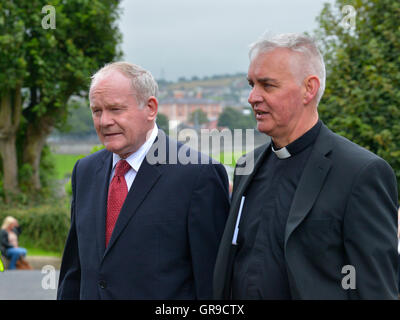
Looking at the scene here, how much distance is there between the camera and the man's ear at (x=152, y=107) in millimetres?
2955

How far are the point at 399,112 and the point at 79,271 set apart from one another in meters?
5.31

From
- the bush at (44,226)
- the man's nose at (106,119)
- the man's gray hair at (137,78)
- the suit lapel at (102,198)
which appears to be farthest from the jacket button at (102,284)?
the bush at (44,226)

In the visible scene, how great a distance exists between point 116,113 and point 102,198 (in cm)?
46

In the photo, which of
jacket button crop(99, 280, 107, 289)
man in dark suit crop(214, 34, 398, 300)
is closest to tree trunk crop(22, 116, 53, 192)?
jacket button crop(99, 280, 107, 289)

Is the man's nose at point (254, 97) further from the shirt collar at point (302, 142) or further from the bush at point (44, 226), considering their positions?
the bush at point (44, 226)

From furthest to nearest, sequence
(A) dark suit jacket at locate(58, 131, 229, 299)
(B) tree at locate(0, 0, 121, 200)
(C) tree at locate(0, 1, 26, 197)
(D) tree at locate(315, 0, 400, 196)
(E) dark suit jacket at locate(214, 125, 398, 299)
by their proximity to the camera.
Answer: (B) tree at locate(0, 0, 121, 200) → (C) tree at locate(0, 1, 26, 197) → (D) tree at locate(315, 0, 400, 196) → (A) dark suit jacket at locate(58, 131, 229, 299) → (E) dark suit jacket at locate(214, 125, 398, 299)

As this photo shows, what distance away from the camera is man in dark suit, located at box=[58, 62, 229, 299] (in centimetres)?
284

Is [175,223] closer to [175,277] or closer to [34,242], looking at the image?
[175,277]

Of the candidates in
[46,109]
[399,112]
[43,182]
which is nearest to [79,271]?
[399,112]

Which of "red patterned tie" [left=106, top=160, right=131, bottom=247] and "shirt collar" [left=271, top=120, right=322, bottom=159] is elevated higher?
"shirt collar" [left=271, top=120, right=322, bottom=159]

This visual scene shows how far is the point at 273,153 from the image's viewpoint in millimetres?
2834

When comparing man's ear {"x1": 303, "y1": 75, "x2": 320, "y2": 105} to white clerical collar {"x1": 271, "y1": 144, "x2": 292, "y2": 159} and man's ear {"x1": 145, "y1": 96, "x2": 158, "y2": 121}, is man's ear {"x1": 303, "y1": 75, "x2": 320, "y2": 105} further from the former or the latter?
man's ear {"x1": 145, "y1": 96, "x2": 158, "y2": 121}

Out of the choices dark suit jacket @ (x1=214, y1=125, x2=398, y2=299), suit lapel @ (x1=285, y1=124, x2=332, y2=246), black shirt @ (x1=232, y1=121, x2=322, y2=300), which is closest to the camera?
dark suit jacket @ (x1=214, y1=125, x2=398, y2=299)
